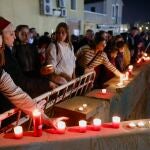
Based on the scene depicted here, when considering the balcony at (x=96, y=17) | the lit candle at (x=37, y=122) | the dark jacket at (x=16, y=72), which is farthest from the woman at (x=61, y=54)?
the balcony at (x=96, y=17)

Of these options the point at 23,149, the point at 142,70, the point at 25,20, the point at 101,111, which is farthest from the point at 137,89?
the point at 25,20

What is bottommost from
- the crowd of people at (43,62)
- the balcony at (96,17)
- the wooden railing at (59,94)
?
the wooden railing at (59,94)

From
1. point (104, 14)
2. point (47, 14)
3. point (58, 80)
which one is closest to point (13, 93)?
point (58, 80)

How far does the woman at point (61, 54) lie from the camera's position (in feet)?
17.6

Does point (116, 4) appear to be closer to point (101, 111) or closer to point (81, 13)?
point (81, 13)

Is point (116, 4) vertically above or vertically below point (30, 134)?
above

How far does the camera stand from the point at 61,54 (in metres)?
5.43

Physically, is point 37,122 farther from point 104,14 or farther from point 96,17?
point 104,14

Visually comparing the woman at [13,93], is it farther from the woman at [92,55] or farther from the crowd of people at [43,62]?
the woman at [92,55]

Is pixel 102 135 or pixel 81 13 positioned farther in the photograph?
pixel 81 13

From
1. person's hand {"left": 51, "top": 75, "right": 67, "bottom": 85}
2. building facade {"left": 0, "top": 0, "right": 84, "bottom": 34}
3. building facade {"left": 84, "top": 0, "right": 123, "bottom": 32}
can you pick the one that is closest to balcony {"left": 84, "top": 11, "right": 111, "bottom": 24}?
building facade {"left": 84, "top": 0, "right": 123, "bottom": 32}

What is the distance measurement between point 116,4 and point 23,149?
117ft

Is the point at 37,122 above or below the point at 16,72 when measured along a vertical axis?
below

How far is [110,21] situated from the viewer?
3466 centimetres
